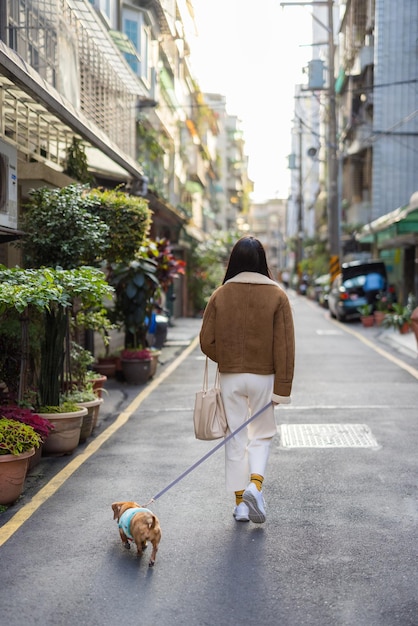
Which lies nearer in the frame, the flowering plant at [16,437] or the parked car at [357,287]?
the flowering plant at [16,437]

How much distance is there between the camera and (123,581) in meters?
4.57

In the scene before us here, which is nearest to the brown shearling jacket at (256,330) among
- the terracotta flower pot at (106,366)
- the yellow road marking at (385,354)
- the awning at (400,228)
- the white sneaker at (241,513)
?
the white sneaker at (241,513)

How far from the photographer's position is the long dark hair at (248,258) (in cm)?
575

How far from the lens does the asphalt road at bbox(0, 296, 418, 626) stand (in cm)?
420

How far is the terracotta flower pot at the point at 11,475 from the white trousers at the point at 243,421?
5.00 ft

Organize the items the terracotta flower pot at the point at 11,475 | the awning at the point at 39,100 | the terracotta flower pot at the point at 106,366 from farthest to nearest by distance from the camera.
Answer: the terracotta flower pot at the point at 106,366 → the awning at the point at 39,100 → the terracotta flower pot at the point at 11,475

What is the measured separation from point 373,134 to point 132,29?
1905cm

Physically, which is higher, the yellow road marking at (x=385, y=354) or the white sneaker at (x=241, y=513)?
the white sneaker at (x=241, y=513)

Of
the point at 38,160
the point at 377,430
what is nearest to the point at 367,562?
the point at 377,430

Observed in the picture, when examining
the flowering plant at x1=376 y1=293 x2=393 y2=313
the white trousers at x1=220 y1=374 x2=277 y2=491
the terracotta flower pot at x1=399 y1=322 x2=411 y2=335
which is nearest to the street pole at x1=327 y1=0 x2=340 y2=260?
the flowering plant at x1=376 y1=293 x2=393 y2=313

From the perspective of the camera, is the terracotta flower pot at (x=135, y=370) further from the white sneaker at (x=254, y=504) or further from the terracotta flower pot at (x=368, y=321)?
the terracotta flower pot at (x=368, y=321)

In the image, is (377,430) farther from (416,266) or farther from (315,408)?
(416,266)

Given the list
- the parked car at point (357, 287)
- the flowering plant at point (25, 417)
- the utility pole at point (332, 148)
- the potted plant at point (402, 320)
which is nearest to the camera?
the flowering plant at point (25, 417)

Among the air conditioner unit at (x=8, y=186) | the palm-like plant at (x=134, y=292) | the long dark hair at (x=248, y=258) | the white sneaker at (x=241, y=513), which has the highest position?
the air conditioner unit at (x=8, y=186)
